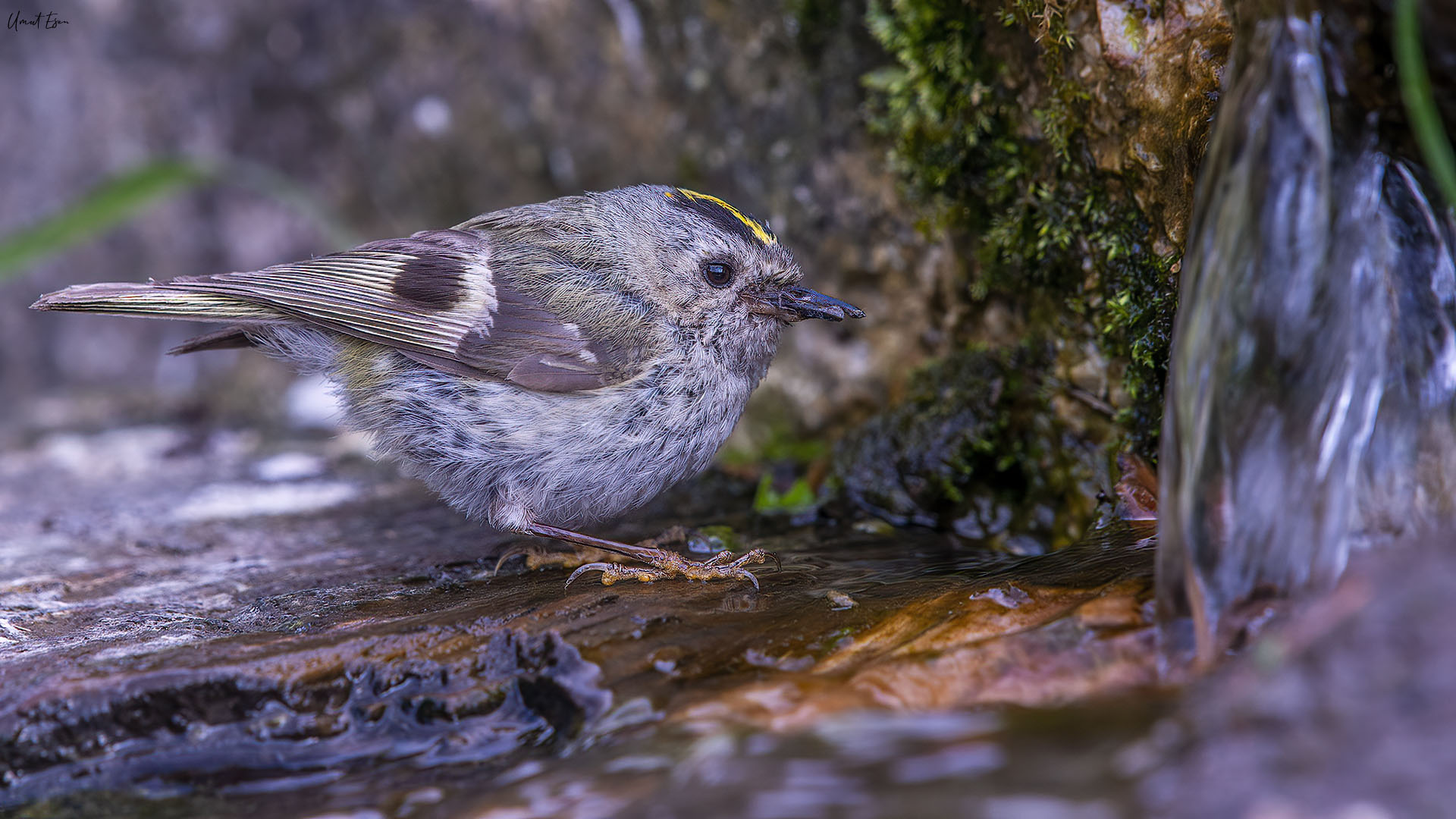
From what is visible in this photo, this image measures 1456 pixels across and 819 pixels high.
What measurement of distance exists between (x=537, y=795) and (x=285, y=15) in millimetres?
6050

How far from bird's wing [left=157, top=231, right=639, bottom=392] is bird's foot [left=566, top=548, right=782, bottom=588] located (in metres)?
0.58

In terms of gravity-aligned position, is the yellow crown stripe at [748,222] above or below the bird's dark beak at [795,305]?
above

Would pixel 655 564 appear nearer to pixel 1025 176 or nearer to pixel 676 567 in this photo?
pixel 676 567

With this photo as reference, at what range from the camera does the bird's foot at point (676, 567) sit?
320 cm

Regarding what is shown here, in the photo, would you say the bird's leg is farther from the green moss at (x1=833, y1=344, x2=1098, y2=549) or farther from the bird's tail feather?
the bird's tail feather

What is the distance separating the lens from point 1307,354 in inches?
85.7

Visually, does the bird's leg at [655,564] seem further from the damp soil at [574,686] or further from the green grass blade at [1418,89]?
the green grass blade at [1418,89]

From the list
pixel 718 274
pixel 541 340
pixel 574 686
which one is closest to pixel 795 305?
pixel 718 274

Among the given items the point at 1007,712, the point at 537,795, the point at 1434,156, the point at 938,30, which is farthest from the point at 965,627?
the point at 938,30

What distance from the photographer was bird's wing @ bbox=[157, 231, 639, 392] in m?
3.41

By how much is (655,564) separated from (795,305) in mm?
1033

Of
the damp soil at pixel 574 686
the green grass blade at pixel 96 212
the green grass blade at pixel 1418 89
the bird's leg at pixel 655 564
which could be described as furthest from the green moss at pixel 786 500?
the green grass blade at pixel 96 212
